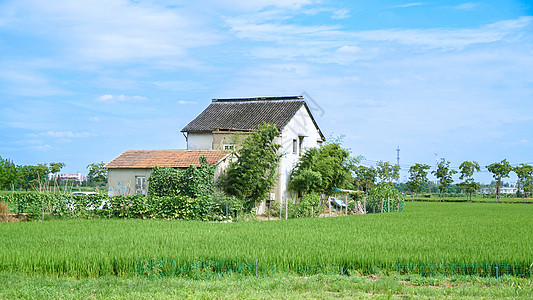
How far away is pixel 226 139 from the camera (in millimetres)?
32500

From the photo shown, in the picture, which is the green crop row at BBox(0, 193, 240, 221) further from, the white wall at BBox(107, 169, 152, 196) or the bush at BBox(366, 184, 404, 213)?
the bush at BBox(366, 184, 404, 213)

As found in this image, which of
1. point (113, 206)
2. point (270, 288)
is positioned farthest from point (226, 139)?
point (270, 288)

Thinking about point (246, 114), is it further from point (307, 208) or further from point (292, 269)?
point (292, 269)

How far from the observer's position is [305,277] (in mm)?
9883

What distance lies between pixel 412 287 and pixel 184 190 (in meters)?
16.9

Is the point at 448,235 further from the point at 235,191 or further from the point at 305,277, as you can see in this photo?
the point at 235,191

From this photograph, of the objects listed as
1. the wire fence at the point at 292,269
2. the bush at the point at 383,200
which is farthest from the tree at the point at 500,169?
the wire fence at the point at 292,269

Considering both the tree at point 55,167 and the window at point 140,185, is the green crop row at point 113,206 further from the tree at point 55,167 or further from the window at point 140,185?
the tree at point 55,167

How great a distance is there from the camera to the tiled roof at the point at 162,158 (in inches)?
1064

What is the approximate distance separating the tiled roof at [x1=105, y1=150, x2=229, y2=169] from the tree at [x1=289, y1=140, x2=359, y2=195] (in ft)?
20.3

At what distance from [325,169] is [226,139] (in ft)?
21.0

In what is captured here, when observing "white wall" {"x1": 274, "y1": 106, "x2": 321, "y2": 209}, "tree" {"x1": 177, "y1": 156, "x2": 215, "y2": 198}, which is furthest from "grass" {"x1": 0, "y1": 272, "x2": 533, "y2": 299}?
"white wall" {"x1": 274, "y1": 106, "x2": 321, "y2": 209}

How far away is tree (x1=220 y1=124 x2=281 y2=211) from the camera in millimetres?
25938

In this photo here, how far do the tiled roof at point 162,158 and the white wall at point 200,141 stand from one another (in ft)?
15.7
